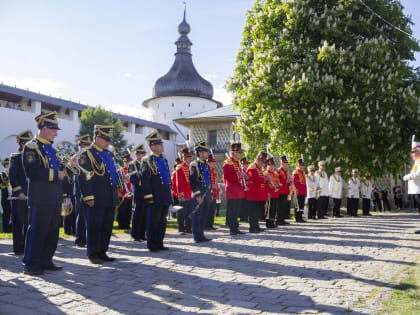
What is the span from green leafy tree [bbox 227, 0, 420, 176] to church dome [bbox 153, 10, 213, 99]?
3340cm

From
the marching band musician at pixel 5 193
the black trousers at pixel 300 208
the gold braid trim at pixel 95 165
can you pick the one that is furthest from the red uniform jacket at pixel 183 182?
the gold braid trim at pixel 95 165

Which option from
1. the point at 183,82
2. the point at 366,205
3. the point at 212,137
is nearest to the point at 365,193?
the point at 366,205

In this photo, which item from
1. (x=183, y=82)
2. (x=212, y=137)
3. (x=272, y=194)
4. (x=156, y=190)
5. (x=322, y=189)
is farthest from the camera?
(x=183, y=82)

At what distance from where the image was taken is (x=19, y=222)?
7195mm

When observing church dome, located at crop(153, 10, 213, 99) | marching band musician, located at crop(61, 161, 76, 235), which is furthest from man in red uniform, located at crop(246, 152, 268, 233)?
church dome, located at crop(153, 10, 213, 99)

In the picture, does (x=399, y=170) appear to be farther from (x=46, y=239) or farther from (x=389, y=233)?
(x=46, y=239)

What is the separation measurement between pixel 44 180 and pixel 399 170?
14.5m

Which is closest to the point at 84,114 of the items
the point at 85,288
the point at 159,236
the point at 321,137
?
the point at 321,137

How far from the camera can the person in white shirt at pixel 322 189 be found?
48.1 ft

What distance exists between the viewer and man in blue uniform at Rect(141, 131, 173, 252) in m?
7.27

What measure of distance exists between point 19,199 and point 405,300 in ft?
19.6

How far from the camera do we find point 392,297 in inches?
165

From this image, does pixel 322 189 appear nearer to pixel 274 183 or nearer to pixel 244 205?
pixel 244 205

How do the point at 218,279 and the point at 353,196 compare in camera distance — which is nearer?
the point at 218,279
